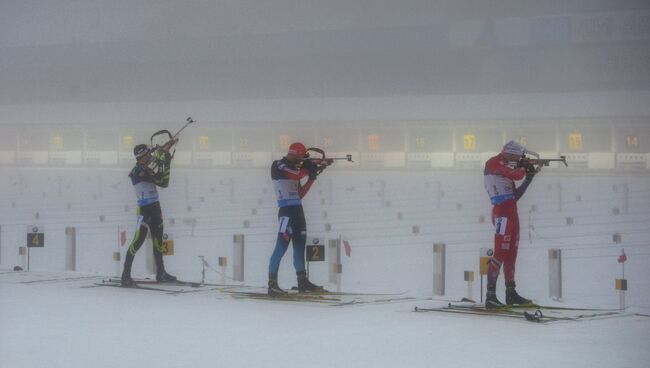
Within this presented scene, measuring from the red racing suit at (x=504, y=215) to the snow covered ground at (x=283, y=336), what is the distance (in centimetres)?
58

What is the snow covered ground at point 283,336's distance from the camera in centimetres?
643

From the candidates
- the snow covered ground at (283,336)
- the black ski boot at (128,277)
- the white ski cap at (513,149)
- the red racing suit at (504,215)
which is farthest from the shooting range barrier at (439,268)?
the black ski boot at (128,277)

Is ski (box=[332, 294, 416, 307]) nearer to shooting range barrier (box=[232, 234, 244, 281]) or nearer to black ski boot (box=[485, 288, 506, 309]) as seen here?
black ski boot (box=[485, 288, 506, 309])

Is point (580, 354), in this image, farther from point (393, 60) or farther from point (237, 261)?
point (393, 60)

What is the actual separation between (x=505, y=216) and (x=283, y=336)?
2.57 m

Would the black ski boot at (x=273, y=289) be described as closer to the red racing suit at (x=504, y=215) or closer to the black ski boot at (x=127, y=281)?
the black ski boot at (x=127, y=281)

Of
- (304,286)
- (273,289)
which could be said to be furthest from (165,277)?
(304,286)

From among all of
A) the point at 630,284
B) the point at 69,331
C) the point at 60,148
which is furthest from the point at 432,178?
the point at 69,331

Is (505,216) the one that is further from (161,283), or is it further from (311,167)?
(161,283)

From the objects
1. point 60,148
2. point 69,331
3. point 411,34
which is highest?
point 411,34

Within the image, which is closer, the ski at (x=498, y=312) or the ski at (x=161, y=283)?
the ski at (x=498, y=312)

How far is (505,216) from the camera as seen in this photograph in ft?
28.9

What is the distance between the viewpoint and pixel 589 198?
26906mm

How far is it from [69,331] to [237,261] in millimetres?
4135
